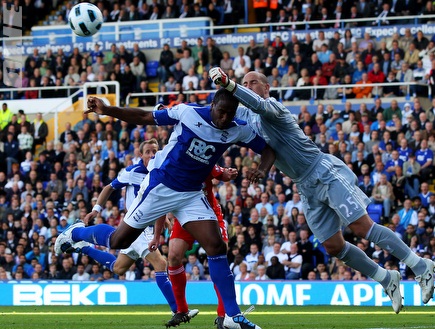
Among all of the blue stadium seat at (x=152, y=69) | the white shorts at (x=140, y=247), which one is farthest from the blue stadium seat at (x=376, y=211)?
the blue stadium seat at (x=152, y=69)

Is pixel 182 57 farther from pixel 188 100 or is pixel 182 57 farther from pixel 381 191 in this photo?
pixel 381 191

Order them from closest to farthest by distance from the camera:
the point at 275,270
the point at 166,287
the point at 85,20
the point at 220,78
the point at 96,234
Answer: the point at 220,78, the point at 96,234, the point at 166,287, the point at 85,20, the point at 275,270

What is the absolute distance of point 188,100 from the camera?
2719 centimetres

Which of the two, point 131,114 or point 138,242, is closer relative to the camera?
point 131,114

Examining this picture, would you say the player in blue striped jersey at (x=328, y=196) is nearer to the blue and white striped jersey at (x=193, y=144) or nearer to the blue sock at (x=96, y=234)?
the blue and white striped jersey at (x=193, y=144)

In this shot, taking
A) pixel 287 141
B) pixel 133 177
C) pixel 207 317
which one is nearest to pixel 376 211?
pixel 207 317

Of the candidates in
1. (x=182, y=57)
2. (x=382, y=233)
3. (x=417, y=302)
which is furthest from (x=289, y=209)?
(x=382, y=233)

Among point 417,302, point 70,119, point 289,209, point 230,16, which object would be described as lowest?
point 417,302

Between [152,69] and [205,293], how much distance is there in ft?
39.5

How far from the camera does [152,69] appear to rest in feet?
99.2

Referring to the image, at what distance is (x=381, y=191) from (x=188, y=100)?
726 centimetres

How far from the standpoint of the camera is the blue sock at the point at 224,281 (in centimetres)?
1067

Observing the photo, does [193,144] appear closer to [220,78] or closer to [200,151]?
[200,151]

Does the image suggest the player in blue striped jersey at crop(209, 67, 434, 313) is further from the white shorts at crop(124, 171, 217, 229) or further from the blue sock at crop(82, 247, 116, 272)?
the blue sock at crop(82, 247, 116, 272)
